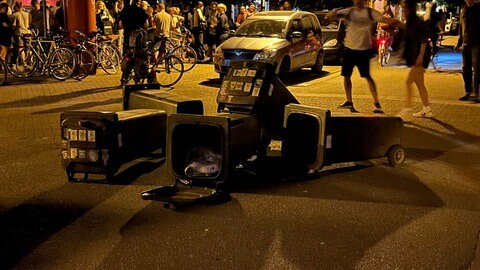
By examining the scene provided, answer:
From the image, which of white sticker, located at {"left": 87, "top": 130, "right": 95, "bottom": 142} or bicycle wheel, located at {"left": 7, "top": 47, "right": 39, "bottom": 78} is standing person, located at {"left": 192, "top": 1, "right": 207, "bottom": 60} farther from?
white sticker, located at {"left": 87, "top": 130, "right": 95, "bottom": 142}

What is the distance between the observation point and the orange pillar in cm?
1571

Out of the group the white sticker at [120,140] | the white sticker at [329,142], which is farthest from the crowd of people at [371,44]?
the white sticker at [120,140]

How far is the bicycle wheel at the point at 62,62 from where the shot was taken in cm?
1453

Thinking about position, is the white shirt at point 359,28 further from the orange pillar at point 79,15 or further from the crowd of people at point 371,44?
the orange pillar at point 79,15

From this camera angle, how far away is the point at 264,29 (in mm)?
15477

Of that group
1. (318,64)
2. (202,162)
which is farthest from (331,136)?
(318,64)

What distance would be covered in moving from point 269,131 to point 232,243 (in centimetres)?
236

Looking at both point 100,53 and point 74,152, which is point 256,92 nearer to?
point 74,152

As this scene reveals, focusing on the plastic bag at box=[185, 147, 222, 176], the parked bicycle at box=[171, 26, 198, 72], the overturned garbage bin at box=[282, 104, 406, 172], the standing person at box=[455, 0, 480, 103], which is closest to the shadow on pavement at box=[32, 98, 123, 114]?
the parked bicycle at box=[171, 26, 198, 72]

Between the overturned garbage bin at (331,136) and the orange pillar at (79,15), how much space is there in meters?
10.4

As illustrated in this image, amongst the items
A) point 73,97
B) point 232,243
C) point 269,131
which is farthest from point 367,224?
point 73,97

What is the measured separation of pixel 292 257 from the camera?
Result: 15.2 ft

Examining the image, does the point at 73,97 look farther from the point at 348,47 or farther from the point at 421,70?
the point at 421,70

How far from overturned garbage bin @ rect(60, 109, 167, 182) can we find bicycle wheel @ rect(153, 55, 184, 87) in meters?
7.49
